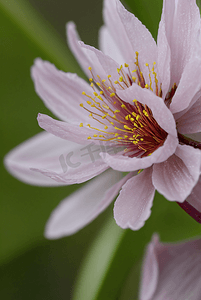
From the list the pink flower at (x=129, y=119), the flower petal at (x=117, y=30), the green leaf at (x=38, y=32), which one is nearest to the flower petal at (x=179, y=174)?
the pink flower at (x=129, y=119)

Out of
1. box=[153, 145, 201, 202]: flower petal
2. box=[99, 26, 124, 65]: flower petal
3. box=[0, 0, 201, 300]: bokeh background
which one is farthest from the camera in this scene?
box=[0, 0, 201, 300]: bokeh background

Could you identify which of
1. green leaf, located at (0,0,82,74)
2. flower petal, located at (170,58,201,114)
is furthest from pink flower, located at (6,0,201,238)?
green leaf, located at (0,0,82,74)

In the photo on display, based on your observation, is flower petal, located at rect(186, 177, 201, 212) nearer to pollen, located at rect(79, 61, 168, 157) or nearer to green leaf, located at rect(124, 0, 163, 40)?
pollen, located at rect(79, 61, 168, 157)

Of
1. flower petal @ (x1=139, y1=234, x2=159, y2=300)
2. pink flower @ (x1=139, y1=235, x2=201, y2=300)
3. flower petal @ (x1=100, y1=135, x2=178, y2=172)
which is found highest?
flower petal @ (x1=100, y1=135, x2=178, y2=172)

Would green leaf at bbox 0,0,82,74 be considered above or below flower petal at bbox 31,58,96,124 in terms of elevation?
above

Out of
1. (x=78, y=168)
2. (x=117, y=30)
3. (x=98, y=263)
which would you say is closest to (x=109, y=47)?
(x=117, y=30)

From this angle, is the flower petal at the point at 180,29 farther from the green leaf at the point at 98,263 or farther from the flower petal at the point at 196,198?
the green leaf at the point at 98,263
